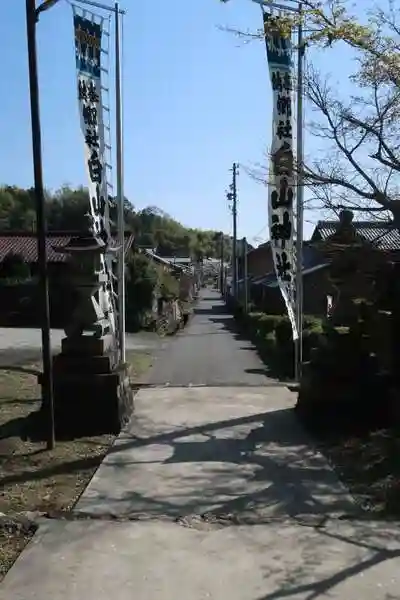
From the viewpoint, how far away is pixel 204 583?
3988mm

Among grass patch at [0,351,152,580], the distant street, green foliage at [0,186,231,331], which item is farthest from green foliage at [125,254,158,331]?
grass patch at [0,351,152,580]

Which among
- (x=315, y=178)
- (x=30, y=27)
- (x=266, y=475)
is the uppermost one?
(x=30, y=27)

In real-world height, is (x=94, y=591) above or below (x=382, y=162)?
below

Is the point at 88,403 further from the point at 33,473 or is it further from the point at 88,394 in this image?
the point at 33,473

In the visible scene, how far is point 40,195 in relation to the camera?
7.23 metres

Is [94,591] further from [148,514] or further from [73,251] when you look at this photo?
[73,251]

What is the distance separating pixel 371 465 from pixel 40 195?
4.54 metres

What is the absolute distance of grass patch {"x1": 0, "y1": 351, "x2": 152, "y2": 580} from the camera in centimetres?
484

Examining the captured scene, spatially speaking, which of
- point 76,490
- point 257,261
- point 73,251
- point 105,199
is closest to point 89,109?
point 105,199

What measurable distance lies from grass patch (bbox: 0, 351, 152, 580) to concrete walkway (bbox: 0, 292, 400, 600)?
0.16 m

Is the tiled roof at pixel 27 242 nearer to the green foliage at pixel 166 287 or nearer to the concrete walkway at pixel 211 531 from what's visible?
the green foliage at pixel 166 287

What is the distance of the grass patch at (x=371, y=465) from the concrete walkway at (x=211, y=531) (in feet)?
0.56

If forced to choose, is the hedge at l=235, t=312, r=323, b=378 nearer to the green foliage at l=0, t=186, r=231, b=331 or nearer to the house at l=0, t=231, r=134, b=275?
the green foliage at l=0, t=186, r=231, b=331

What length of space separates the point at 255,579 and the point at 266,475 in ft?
8.14
